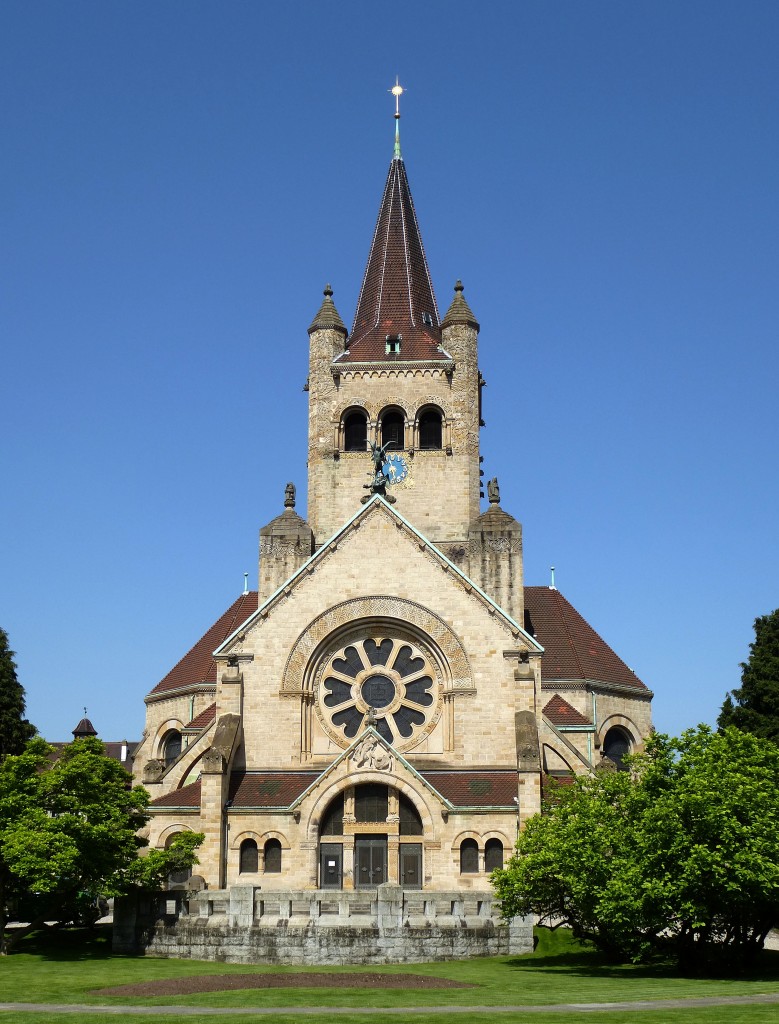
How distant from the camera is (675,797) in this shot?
35.3 m

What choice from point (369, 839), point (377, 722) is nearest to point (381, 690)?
point (377, 722)

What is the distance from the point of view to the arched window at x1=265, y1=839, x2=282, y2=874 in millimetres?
48781

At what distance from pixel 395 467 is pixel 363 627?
15299 mm

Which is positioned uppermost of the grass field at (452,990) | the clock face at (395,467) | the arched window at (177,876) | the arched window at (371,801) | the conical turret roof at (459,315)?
the conical turret roof at (459,315)

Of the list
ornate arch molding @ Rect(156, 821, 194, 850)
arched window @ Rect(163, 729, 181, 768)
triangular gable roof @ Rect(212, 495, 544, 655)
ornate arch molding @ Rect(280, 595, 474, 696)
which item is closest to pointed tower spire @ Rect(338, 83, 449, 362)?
triangular gable roof @ Rect(212, 495, 544, 655)

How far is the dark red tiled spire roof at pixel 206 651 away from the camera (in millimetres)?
68688

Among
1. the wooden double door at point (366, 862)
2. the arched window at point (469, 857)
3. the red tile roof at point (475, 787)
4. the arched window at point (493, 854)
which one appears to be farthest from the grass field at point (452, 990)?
the wooden double door at point (366, 862)

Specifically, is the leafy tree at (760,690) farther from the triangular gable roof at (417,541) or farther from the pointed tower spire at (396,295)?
the pointed tower spire at (396,295)

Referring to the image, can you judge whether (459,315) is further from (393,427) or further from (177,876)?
(177,876)

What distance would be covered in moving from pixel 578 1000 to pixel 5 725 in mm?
34160

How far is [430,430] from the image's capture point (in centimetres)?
6825

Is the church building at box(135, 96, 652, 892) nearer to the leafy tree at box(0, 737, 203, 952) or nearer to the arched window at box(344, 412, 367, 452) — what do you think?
the leafy tree at box(0, 737, 203, 952)

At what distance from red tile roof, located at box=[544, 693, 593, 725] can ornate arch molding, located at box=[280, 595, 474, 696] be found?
40.6 feet

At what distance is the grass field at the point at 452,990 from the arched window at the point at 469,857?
4804 mm
